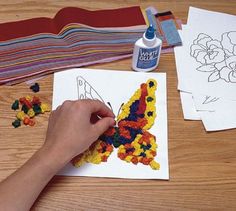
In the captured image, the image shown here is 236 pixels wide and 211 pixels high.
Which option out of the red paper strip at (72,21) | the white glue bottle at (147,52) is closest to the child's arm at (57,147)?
the white glue bottle at (147,52)

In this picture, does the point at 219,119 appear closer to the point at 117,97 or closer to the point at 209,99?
the point at 209,99

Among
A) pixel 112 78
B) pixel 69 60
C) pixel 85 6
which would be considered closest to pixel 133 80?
pixel 112 78

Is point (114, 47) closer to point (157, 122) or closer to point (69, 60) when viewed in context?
point (69, 60)

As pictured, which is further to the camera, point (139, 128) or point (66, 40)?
point (66, 40)

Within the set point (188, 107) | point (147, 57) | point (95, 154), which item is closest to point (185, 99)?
point (188, 107)

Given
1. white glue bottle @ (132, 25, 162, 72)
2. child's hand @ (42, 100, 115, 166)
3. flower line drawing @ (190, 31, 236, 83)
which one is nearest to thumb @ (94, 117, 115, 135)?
child's hand @ (42, 100, 115, 166)

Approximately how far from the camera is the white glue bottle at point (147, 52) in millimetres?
794

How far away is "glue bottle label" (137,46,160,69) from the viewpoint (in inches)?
31.9

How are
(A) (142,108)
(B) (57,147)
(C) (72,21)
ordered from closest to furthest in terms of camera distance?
(B) (57,147) < (A) (142,108) < (C) (72,21)

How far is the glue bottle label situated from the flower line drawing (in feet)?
0.37

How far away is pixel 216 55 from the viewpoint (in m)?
0.90

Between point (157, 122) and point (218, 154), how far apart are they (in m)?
0.14

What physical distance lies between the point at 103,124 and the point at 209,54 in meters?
0.33

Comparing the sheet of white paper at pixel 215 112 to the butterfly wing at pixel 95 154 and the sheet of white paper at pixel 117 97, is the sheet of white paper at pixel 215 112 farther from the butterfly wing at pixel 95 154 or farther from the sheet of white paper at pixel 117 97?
the butterfly wing at pixel 95 154
